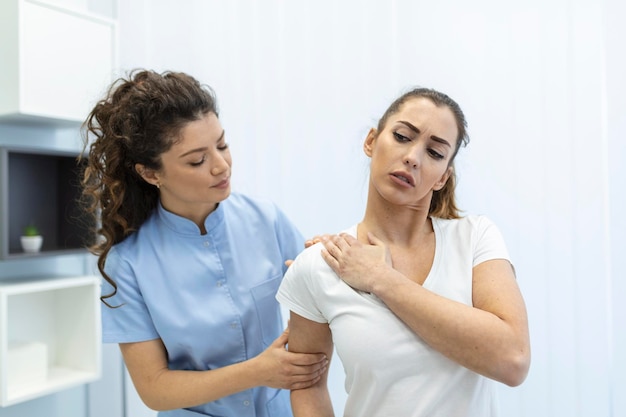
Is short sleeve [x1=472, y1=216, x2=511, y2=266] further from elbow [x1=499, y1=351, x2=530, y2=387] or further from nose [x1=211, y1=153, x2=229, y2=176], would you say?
nose [x1=211, y1=153, x2=229, y2=176]

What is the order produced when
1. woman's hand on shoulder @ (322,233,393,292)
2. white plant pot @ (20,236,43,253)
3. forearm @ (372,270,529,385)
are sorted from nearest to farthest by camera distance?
forearm @ (372,270,529,385) < woman's hand on shoulder @ (322,233,393,292) < white plant pot @ (20,236,43,253)

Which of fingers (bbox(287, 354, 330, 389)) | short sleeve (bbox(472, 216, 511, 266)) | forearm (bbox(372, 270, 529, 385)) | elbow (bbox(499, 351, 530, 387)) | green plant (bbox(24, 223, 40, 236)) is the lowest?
fingers (bbox(287, 354, 330, 389))

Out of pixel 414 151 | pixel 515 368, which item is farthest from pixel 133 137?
pixel 515 368

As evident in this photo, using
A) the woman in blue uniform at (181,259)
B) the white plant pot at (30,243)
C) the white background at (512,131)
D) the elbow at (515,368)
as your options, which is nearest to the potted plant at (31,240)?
the white plant pot at (30,243)

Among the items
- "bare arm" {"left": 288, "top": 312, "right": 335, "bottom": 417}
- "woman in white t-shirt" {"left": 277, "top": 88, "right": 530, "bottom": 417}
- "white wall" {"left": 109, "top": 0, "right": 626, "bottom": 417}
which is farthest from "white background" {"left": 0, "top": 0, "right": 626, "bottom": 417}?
"bare arm" {"left": 288, "top": 312, "right": 335, "bottom": 417}

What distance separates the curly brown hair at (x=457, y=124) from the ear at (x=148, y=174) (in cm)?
56

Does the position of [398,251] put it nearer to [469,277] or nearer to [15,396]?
[469,277]

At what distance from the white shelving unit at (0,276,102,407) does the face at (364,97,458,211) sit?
1.49 m

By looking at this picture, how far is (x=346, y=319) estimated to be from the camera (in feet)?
3.64

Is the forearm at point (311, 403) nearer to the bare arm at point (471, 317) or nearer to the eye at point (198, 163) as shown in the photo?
the bare arm at point (471, 317)

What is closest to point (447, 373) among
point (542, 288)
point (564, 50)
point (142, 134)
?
point (142, 134)

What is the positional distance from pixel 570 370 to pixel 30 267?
2030mm

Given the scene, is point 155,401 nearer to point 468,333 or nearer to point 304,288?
point 304,288

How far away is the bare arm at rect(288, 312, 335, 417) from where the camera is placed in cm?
124
